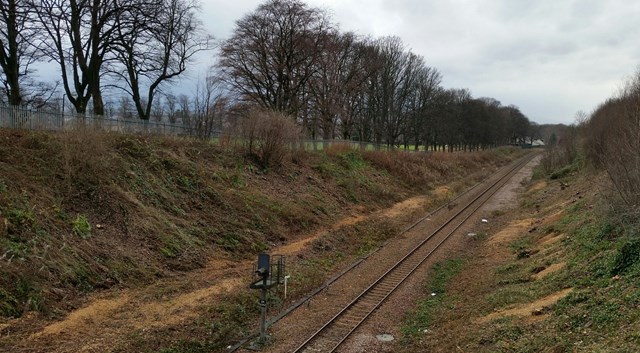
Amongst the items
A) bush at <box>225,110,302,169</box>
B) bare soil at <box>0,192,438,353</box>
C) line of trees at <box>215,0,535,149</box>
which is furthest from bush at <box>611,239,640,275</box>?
line of trees at <box>215,0,535,149</box>

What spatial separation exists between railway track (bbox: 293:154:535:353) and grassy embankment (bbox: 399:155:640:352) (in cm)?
117

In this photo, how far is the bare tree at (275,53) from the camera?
141ft

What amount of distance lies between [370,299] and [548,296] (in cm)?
486

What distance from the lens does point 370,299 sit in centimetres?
1393

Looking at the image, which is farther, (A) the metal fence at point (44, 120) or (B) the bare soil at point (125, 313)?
(A) the metal fence at point (44, 120)

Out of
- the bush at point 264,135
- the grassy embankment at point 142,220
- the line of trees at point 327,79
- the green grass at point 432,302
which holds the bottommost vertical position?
the green grass at point 432,302

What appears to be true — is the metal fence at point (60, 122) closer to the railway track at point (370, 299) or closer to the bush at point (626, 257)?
the railway track at point (370, 299)

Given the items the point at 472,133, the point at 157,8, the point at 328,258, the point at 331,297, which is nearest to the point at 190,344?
the point at 331,297

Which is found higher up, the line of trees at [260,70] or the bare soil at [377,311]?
the line of trees at [260,70]

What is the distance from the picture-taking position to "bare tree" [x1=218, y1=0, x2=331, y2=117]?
141ft

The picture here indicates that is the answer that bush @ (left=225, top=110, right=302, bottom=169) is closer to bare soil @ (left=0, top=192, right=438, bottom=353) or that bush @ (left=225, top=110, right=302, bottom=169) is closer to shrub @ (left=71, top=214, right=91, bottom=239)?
bare soil @ (left=0, top=192, right=438, bottom=353)

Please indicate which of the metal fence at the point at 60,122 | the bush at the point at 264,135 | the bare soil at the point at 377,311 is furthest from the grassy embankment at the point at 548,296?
the metal fence at the point at 60,122

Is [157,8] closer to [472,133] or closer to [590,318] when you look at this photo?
[590,318]

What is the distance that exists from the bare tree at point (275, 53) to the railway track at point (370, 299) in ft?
76.9
